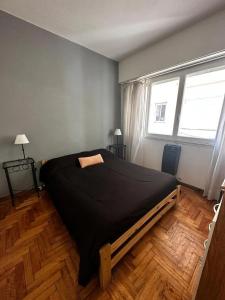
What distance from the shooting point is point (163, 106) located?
2945 millimetres

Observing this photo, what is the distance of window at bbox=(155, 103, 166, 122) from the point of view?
2949mm

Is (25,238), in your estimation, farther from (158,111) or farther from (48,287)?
(158,111)

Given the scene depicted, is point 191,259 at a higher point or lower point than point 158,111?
lower

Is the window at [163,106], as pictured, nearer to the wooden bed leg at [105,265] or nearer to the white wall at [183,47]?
the white wall at [183,47]

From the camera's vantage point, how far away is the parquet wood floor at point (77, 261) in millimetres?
1066

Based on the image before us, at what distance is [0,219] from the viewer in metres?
1.83

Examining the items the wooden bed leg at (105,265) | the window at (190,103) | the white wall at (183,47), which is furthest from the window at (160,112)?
the wooden bed leg at (105,265)

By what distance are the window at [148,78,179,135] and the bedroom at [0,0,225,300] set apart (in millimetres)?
23

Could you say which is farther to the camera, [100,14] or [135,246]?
[100,14]

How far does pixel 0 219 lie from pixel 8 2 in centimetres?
284

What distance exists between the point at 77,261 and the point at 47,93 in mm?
2490

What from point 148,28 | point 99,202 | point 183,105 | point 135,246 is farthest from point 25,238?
point 148,28

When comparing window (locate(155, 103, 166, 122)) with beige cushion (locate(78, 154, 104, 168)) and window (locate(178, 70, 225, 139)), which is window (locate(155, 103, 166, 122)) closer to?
window (locate(178, 70, 225, 139))

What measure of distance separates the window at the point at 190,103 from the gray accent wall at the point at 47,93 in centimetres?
128
